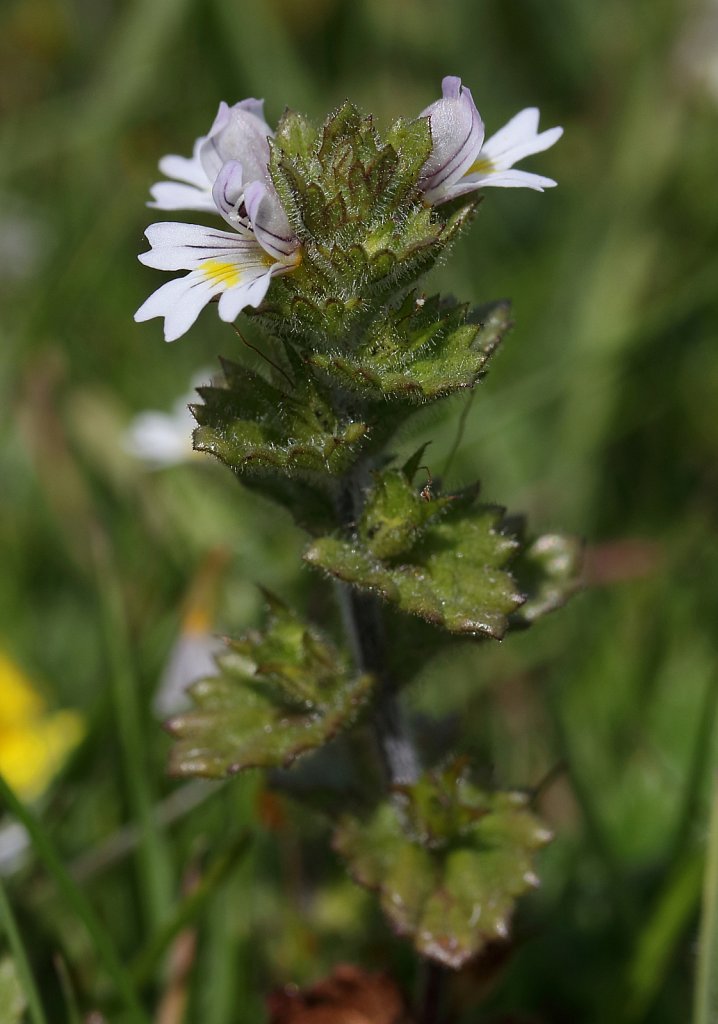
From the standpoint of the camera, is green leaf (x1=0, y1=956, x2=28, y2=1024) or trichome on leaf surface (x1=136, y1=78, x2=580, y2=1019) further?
green leaf (x1=0, y1=956, x2=28, y2=1024)

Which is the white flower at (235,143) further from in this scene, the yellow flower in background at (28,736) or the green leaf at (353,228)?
the yellow flower in background at (28,736)

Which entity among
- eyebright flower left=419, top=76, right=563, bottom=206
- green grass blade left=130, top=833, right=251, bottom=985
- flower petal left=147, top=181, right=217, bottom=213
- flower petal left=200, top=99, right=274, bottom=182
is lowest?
green grass blade left=130, top=833, right=251, bottom=985

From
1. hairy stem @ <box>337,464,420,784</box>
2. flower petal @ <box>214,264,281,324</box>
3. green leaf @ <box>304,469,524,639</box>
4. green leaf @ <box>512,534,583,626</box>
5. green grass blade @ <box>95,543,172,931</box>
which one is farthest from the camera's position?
green grass blade @ <box>95,543,172,931</box>

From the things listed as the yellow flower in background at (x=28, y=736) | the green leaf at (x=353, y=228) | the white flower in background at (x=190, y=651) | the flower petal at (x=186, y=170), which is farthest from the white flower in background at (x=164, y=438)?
the green leaf at (x=353, y=228)

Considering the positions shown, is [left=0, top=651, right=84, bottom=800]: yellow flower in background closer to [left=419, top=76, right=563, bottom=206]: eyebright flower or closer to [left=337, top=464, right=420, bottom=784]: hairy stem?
[left=337, top=464, right=420, bottom=784]: hairy stem

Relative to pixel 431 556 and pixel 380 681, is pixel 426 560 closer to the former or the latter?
pixel 431 556

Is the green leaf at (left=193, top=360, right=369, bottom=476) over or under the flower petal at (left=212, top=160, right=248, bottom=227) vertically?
under

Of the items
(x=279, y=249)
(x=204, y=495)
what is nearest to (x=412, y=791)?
(x=279, y=249)

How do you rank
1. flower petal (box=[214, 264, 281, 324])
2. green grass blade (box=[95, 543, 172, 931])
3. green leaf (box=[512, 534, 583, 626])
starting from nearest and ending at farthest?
1. flower petal (box=[214, 264, 281, 324])
2. green leaf (box=[512, 534, 583, 626])
3. green grass blade (box=[95, 543, 172, 931])

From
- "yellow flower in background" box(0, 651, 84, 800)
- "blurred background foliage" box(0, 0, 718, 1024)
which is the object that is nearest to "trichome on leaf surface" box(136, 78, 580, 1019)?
"blurred background foliage" box(0, 0, 718, 1024)
